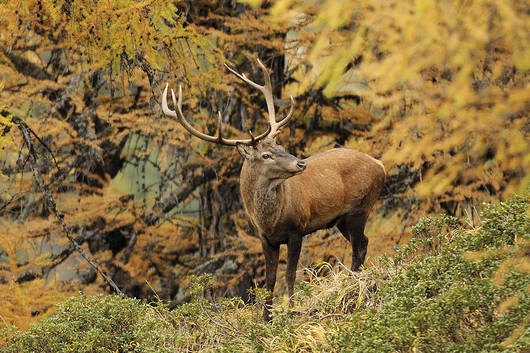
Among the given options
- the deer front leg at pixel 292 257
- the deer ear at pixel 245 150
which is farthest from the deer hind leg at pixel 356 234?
the deer ear at pixel 245 150

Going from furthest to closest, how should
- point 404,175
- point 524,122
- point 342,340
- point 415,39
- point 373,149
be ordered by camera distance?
1. point 404,175
2. point 373,149
3. point 342,340
4. point 524,122
5. point 415,39

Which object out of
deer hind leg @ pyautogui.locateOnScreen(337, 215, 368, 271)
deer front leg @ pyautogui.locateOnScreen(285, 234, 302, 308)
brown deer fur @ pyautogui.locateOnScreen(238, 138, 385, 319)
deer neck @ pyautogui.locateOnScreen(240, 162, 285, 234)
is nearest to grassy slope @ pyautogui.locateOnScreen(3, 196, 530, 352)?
deer front leg @ pyautogui.locateOnScreen(285, 234, 302, 308)

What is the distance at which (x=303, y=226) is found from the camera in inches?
242

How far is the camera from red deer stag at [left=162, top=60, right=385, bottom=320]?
5.99 meters

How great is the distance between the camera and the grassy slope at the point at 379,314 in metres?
4.20

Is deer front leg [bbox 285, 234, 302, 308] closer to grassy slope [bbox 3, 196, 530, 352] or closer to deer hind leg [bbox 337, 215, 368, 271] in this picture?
grassy slope [bbox 3, 196, 530, 352]

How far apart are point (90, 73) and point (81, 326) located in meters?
5.44

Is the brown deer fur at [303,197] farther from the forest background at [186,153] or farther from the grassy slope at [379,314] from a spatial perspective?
the forest background at [186,153]

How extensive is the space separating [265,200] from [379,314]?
66.2 inches

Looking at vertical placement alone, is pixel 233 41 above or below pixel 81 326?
above

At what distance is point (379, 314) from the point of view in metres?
4.62

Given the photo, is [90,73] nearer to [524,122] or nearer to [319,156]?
[319,156]

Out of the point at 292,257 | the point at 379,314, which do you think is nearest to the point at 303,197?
the point at 292,257

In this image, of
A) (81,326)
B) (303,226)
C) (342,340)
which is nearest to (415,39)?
(342,340)
